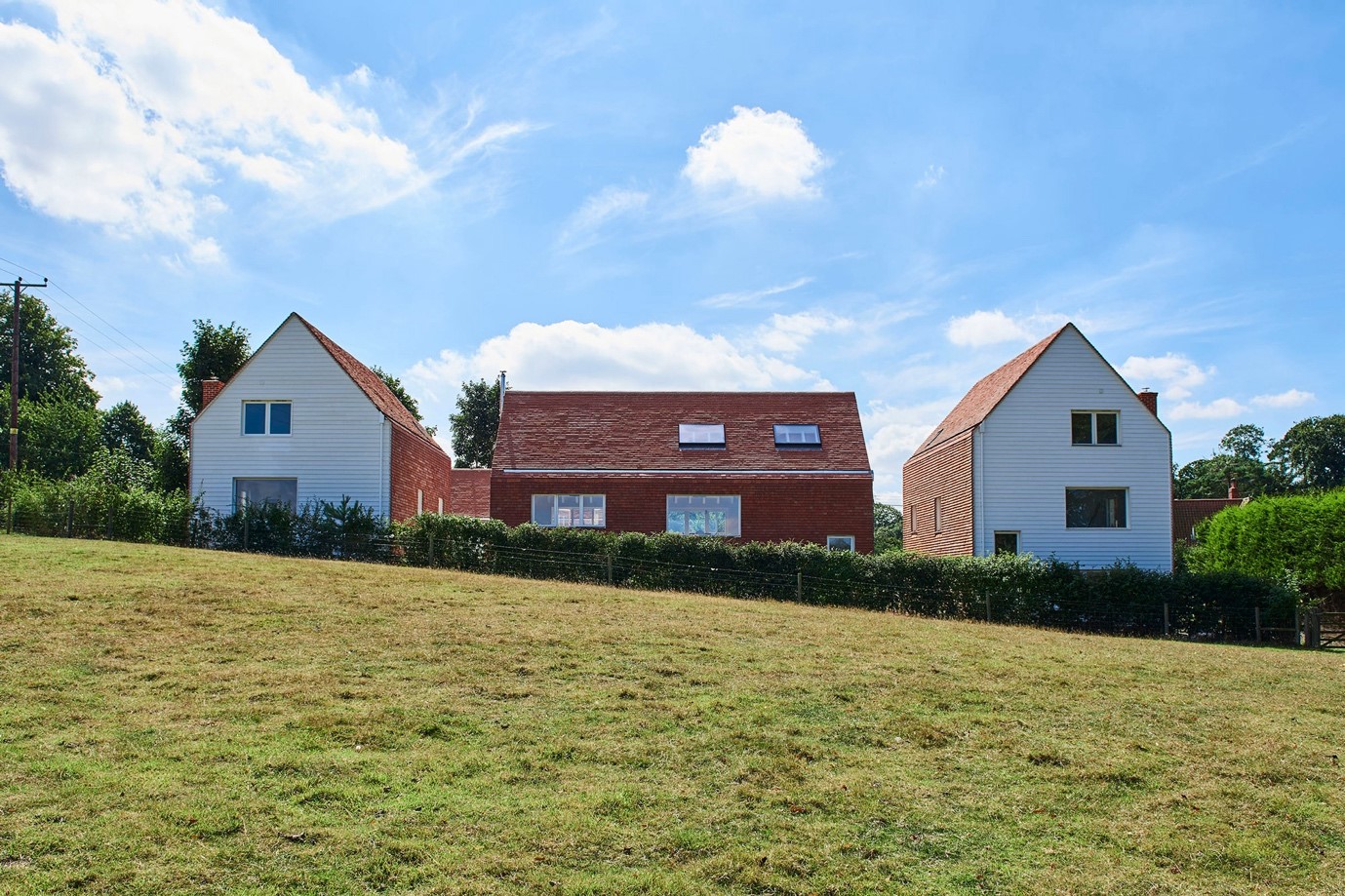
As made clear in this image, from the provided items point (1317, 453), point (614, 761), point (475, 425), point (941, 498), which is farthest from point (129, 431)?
point (1317, 453)

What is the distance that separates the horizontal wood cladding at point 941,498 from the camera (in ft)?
96.3

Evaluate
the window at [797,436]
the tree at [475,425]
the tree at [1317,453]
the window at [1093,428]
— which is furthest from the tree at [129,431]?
the tree at [1317,453]

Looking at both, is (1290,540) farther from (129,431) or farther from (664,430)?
(129,431)

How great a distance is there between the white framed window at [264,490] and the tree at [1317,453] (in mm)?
77210

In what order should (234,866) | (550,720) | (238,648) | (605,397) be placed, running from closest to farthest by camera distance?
(234,866)
(550,720)
(238,648)
(605,397)

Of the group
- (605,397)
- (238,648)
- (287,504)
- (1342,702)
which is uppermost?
(605,397)

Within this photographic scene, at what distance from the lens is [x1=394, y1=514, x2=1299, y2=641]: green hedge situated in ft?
72.3

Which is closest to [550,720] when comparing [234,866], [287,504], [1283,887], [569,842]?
[569,842]

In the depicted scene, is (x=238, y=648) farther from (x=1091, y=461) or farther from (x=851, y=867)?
(x=1091, y=461)

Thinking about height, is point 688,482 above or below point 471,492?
above

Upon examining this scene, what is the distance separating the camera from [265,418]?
29250 mm

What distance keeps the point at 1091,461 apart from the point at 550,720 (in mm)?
24603

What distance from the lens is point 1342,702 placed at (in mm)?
12727

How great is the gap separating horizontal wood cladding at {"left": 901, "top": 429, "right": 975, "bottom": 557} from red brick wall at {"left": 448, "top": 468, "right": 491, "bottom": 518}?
61.9 feet
